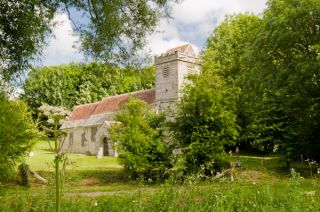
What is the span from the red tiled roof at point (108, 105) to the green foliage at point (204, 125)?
945 inches

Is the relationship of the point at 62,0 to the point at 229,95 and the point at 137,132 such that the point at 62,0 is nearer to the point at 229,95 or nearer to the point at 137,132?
the point at 137,132

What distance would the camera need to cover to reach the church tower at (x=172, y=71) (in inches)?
1703

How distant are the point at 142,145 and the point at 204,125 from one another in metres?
3.20

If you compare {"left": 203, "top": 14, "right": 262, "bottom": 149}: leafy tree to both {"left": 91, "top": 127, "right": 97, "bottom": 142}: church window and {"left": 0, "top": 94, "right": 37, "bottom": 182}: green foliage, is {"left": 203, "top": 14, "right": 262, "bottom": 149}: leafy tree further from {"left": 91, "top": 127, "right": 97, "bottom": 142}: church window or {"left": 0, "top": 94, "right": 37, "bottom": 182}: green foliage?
{"left": 0, "top": 94, "right": 37, "bottom": 182}: green foliage

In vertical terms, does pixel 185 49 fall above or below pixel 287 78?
above

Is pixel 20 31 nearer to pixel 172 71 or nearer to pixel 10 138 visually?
pixel 10 138

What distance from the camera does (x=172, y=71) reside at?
43.8 meters

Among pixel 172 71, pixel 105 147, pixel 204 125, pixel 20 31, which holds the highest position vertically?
Result: pixel 172 71

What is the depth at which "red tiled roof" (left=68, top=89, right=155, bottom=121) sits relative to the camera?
1868 inches

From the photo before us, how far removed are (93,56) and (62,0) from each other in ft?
5.95

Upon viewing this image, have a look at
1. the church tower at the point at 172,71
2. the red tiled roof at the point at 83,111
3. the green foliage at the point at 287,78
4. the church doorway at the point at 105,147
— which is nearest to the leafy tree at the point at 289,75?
the green foliage at the point at 287,78

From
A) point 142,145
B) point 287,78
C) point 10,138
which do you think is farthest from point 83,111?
point 10,138

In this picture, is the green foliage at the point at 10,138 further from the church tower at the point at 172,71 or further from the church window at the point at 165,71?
the church window at the point at 165,71

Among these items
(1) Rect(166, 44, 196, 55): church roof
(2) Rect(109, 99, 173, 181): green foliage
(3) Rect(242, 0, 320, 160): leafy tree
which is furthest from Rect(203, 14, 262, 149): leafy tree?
(2) Rect(109, 99, 173, 181): green foliage
